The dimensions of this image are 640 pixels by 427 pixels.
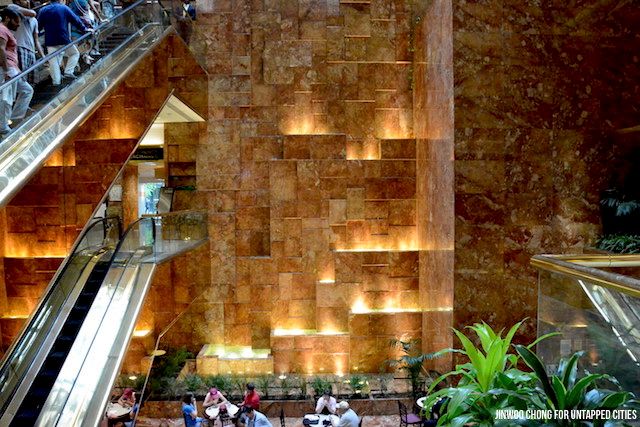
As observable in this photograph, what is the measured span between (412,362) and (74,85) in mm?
6469

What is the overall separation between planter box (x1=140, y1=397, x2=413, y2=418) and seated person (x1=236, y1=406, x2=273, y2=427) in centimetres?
179

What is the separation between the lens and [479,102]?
23.3ft

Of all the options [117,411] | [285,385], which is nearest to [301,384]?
[285,385]

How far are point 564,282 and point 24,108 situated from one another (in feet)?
16.2

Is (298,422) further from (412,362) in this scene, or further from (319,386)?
(412,362)

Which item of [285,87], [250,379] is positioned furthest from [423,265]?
[285,87]

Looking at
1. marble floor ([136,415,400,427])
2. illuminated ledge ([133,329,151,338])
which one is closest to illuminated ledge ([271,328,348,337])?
marble floor ([136,415,400,427])

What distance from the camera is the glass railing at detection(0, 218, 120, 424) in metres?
4.32

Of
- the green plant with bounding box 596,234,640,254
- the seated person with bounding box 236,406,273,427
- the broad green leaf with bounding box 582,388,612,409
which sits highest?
the green plant with bounding box 596,234,640,254

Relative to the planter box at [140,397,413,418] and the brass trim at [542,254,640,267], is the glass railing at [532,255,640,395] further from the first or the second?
the planter box at [140,397,413,418]

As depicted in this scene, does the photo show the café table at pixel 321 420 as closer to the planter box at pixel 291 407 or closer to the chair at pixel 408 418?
the chair at pixel 408 418

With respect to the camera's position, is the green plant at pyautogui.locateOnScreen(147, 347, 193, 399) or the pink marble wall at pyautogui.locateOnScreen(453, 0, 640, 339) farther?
the green plant at pyautogui.locateOnScreen(147, 347, 193, 399)

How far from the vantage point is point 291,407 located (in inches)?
303

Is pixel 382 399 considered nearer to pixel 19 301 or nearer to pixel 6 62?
pixel 19 301
